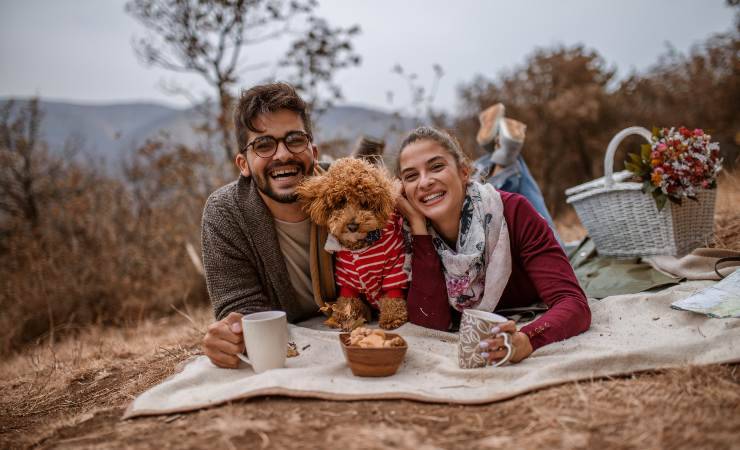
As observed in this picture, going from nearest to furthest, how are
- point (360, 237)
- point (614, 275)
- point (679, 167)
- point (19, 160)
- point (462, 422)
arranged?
point (462, 422) → point (360, 237) → point (679, 167) → point (614, 275) → point (19, 160)

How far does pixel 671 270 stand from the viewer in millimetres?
3613

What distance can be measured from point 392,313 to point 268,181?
113 cm

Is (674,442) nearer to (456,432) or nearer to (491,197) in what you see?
(456,432)

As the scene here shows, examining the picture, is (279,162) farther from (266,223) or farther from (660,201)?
(660,201)

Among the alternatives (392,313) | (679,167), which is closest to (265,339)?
(392,313)

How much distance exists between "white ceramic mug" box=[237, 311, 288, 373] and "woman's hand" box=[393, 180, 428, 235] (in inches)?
40.8

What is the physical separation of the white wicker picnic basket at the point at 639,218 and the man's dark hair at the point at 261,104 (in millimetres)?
2515

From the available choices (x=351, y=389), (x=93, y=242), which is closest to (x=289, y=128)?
(x=351, y=389)

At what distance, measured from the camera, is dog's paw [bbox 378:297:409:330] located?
9.71 ft

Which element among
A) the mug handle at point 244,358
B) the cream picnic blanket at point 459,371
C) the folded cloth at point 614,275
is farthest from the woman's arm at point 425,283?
A: the folded cloth at point 614,275

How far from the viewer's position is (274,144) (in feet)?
10.0

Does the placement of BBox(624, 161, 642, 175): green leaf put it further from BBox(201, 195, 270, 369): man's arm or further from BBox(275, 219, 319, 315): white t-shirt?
BBox(201, 195, 270, 369): man's arm

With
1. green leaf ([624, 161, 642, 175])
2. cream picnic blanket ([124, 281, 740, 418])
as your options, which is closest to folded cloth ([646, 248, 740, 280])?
green leaf ([624, 161, 642, 175])

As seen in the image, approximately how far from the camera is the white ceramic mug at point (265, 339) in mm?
2186
